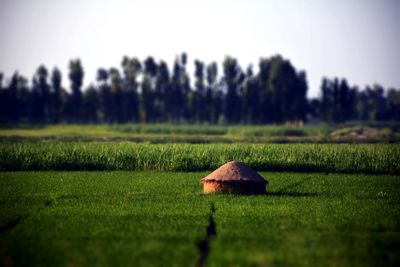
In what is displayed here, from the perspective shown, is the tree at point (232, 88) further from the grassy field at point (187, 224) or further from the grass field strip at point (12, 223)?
the grass field strip at point (12, 223)

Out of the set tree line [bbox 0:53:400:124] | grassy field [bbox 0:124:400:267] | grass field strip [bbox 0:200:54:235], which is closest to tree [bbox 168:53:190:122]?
tree line [bbox 0:53:400:124]

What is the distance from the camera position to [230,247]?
1091 centimetres

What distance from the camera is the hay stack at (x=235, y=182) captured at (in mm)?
→ 18859

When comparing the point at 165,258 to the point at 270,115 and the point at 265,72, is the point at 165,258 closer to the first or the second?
the point at 270,115

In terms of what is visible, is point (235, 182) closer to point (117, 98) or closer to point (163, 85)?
point (117, 98)

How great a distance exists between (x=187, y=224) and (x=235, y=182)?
5817 millimetres

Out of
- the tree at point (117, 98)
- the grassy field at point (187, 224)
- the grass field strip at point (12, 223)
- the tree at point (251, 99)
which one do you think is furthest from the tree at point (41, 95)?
the grass field strip at point (12, 223)

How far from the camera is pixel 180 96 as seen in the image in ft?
293

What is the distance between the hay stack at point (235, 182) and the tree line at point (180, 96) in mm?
65647

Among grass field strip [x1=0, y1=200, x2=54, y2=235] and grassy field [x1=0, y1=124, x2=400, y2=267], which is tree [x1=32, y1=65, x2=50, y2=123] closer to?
grassy field [x1=0, y1=124, x2=400, y2=267]

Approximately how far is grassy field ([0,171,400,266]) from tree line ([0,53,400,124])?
208 feet

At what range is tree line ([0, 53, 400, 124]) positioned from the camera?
85188 mm

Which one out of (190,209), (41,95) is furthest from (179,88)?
(190,209)

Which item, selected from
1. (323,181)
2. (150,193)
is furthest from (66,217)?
(323,181)
